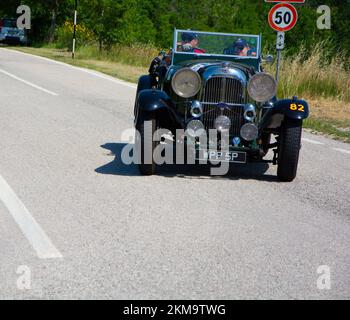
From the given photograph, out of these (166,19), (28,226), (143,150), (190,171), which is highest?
(166,19)

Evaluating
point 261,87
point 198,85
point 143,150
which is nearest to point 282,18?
point 261,87

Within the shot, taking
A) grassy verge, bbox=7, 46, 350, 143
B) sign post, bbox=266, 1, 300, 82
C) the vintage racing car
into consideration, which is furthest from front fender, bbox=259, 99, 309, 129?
sign post, bbox=266, 1, 300, 82

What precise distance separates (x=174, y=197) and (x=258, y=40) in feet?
12.0

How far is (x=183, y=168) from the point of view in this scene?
8367mm

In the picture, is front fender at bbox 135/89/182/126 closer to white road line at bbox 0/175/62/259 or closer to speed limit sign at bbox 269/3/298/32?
white road line at bbox 0/175/62/259

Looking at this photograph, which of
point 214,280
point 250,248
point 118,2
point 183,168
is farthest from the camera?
point 118,2

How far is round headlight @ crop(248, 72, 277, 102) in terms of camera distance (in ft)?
25.7

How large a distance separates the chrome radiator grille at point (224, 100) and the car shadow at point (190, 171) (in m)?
0.54

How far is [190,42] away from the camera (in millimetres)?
9602

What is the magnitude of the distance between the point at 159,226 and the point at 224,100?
8.67 feet

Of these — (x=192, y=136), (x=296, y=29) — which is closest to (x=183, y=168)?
(x=192, y=136)

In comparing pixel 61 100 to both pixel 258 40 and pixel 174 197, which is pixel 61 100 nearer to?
pixel 258 40

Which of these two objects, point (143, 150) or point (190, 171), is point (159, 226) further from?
point (190, 171)

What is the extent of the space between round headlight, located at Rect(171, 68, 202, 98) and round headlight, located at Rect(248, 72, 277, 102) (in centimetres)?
59
